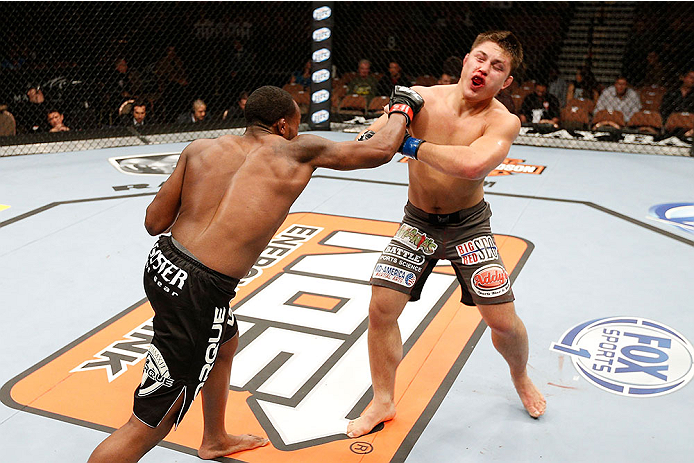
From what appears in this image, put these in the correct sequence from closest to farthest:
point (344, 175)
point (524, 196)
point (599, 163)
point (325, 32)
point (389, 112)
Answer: point (389, 112) < point (524, 196) < point (344, 175) < point (599, 163) < point (325, 32)

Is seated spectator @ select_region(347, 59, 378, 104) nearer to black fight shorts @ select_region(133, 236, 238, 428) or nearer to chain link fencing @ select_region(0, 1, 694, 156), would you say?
chain link fencing @ select_region(0, 1, 694, 156)

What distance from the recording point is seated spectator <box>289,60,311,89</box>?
8865 mm

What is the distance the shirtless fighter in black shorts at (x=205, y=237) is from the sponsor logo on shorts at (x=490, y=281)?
2.22 feet

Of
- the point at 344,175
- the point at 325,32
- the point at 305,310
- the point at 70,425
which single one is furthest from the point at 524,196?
the point at 70,425

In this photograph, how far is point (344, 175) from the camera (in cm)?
604

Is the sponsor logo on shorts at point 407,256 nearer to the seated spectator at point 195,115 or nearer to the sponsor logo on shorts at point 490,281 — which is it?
the sponsor logo on shorts at point 490,281

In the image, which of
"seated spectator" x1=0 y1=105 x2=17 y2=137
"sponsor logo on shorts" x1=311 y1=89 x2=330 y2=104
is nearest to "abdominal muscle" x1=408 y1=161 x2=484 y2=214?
"sponsor logo on shorts" x1=311 y1=89 x2=330 y2=104

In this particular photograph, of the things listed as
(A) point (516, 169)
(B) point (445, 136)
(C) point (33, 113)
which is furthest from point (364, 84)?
(B) point (445, 136)

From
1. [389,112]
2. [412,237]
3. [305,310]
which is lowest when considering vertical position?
[305,310]

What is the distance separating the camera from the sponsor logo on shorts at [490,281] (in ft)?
7.88

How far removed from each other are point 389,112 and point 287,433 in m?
1.24

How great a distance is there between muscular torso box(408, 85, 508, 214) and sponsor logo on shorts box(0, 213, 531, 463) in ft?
0.82

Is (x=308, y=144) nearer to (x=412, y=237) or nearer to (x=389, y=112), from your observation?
(x=389, y=112)

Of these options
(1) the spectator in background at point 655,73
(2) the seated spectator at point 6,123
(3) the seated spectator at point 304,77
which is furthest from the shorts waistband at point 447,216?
(1) the spectator in background at point 655,73
